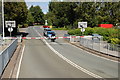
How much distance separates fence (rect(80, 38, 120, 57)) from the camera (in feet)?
67.5

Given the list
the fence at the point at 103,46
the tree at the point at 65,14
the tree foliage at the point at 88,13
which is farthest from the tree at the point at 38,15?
the fence at the point at 103,46

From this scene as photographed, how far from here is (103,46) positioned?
24.8m

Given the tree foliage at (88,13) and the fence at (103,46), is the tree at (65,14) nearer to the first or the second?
the tree foliage at (88,13)

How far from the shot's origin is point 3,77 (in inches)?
444

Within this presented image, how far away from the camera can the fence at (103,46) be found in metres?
20.6

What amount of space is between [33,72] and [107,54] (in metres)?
9.99

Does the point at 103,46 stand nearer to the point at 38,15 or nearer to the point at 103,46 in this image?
the point at 103,46

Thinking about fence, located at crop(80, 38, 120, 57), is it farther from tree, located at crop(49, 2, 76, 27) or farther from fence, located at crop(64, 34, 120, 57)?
Result: tree, located at crop(49, 2, 76, 27)

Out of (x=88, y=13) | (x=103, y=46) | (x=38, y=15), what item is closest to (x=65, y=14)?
(x=88, y=13)

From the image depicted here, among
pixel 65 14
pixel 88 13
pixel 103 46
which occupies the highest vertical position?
pixel 65 14

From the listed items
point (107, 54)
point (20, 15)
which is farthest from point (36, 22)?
point (107, 54)

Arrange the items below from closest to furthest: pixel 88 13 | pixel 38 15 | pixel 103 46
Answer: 1. pixel 103 46
2. pixel 88 13
3. pixel 38 15

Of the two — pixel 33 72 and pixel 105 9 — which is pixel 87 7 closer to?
pixel 105 9

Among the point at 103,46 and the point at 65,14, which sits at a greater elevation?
the point at 65,14
